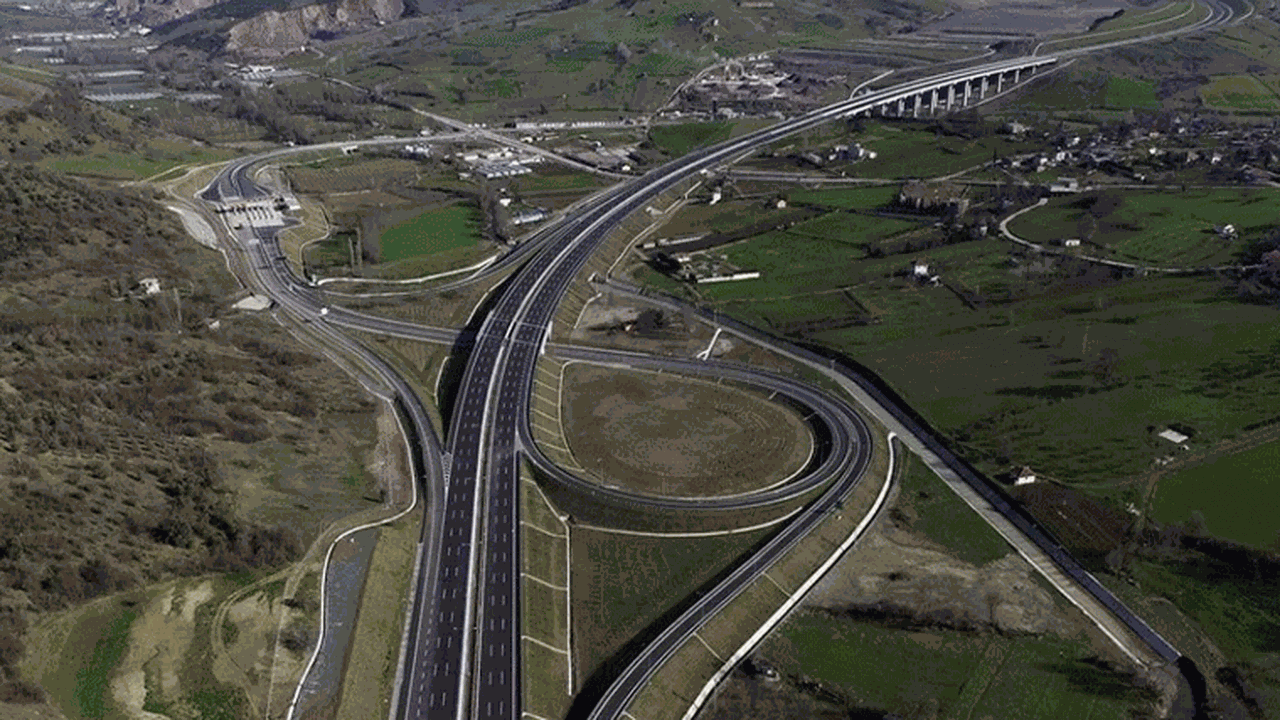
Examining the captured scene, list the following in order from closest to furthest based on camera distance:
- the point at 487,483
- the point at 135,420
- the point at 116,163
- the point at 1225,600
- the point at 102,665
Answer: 1. the point at 102,665
2. the point at 1225,600
3. the point at 135,420
4. the point at 487,483
5. the point at 116,163

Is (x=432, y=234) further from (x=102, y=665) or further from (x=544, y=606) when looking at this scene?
(x=102, y=665)

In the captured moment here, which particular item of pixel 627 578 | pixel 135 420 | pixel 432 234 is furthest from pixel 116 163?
pixel 627 578

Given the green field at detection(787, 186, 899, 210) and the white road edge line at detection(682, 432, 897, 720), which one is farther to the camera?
the green field at detection(787, 186, 899, 210)

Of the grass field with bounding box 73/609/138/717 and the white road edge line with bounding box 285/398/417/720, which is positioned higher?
the grass field with bounding box 73/609/138/717

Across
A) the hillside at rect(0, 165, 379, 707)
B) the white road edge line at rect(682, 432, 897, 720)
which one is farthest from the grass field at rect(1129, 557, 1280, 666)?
the hillside at rect(0, 165, 379, 707)

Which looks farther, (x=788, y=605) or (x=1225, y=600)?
(x=788, y=605)

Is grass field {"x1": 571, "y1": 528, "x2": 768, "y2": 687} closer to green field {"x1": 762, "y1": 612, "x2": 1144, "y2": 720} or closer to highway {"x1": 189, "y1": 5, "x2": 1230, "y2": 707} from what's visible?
highway {"x1": 189, "y1": 5, "x2": 1230, "y2": 707}

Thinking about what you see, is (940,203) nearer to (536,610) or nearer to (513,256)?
(513,256)
